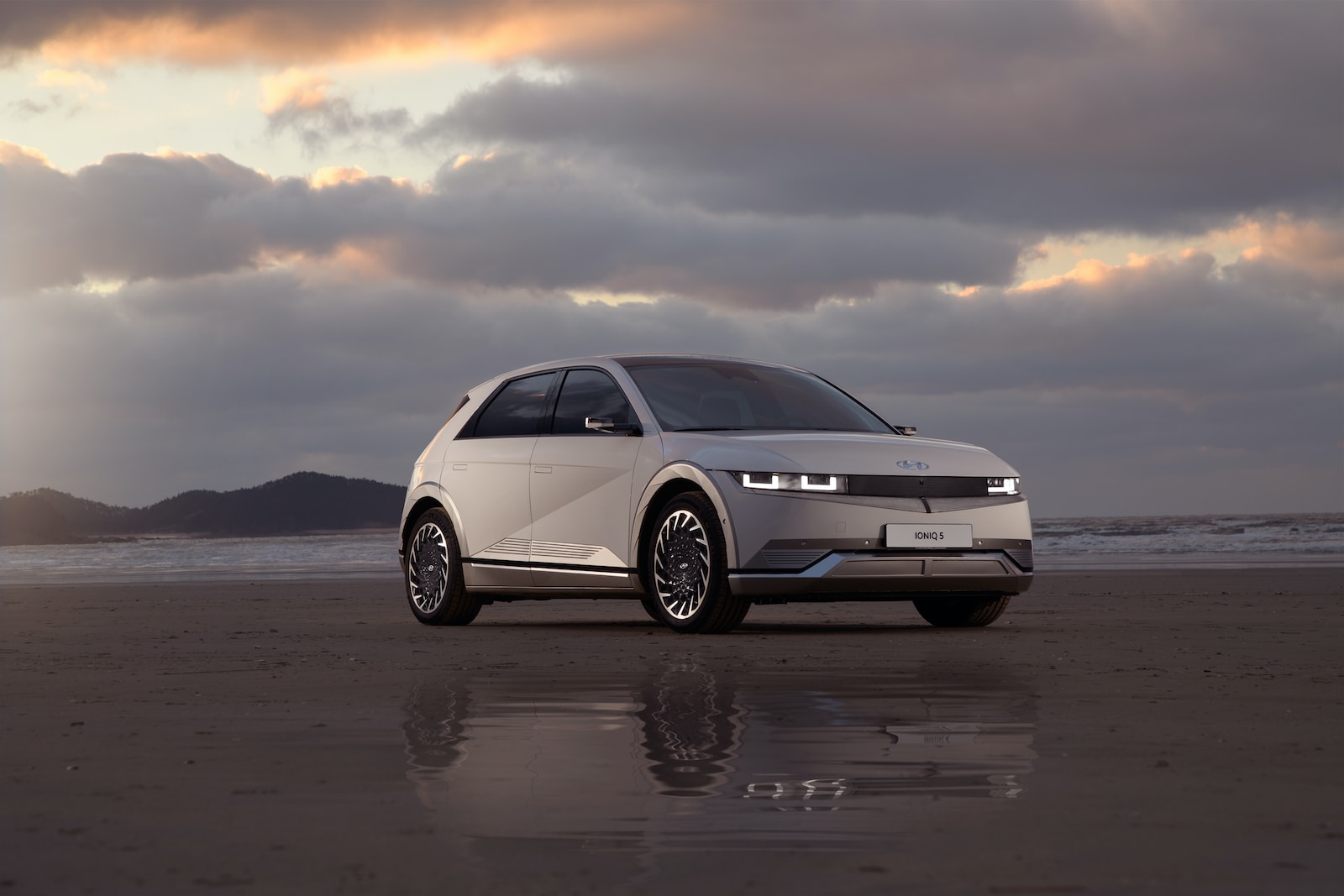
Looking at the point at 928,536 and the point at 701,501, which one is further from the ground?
the point at 701,501

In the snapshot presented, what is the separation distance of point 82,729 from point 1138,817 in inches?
128

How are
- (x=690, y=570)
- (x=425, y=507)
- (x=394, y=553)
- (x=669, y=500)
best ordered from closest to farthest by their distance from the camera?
(x=690, y=570)
(x=669, y=500)
(x=425, y=507)
(x=394, y=553)

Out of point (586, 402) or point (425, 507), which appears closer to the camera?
point (586, 402)

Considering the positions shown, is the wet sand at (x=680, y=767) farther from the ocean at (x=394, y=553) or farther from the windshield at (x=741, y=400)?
the ocean at (x=394, y=553)

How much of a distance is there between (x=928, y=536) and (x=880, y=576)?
40 centimetres

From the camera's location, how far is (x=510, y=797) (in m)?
3.77

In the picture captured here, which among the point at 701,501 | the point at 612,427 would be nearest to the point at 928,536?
the point at 701,501

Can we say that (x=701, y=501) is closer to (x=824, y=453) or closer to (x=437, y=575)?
(x=824, y=453)

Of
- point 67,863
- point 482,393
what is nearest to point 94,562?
point 482,393

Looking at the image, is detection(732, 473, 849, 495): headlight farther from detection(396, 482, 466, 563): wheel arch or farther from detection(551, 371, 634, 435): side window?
detection(396, 482, 466, 563): wheel arch

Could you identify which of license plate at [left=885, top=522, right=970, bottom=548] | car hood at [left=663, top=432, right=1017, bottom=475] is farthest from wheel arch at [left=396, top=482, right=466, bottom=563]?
license plate at [left=885, top=522, right=970, bottom=548]

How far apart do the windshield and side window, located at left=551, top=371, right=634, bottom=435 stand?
0.18 metres

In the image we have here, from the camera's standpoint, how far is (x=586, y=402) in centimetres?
1055

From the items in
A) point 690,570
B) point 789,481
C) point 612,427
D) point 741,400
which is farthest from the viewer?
point 741,400
